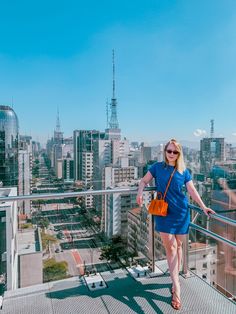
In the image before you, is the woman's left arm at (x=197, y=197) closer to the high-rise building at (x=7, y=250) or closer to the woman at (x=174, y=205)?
the woman at (x=174, y=205)

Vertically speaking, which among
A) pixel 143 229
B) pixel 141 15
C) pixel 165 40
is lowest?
pixel 143 229

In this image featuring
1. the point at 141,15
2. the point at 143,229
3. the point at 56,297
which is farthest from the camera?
the point at 141,15

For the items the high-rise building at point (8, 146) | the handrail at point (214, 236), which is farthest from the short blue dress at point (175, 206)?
the high-rise building at point (8, 146)

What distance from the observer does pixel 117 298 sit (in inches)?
84.4

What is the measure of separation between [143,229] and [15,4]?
15671 millimetres

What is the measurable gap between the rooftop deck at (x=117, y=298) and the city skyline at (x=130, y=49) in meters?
1.43

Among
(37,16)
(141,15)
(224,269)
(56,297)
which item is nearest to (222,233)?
(224,269)

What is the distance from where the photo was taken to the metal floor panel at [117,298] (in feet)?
6.49

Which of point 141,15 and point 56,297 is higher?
point 141,15

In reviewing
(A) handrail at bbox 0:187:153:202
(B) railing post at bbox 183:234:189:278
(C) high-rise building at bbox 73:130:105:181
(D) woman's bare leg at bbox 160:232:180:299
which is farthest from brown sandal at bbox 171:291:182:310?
(C) high-rise building at bbox 73:130:105:181

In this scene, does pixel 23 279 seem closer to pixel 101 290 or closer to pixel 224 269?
A: pixel 101 290

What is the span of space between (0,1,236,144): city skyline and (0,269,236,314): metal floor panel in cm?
143

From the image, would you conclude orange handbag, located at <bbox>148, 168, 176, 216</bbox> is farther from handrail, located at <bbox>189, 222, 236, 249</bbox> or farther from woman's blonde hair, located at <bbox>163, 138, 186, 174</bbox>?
handrail, located at <bbox>189, 222, 236, 249</bbox>

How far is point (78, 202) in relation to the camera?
101 inches
